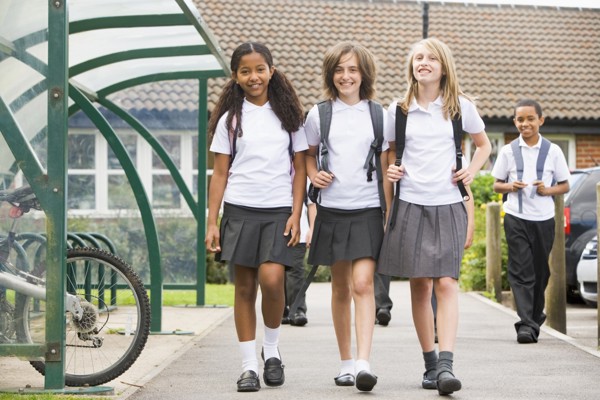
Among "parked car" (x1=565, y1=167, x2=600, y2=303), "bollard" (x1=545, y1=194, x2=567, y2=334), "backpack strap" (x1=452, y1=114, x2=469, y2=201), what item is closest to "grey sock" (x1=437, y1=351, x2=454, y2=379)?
"backpack strap" (x1=452, y1=114, x2=469, y2=201)

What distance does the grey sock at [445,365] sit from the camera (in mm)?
6488

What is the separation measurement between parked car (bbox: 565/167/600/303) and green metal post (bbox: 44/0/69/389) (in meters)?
8.46

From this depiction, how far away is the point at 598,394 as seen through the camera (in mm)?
6688

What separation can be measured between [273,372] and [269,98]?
4.98 ft

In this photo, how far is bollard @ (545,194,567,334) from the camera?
34.1 feet

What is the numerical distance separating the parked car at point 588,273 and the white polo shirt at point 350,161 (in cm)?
660

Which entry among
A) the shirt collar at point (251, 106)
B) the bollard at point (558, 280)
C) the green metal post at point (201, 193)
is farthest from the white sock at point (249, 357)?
the green metal post at point (201, 193)

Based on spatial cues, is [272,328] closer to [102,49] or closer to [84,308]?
[84,308]

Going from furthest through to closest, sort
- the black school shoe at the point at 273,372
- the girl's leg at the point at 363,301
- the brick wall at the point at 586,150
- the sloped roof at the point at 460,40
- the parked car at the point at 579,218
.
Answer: the brick wall at the point at 586,150 → the sloped roof at the point at 460,40 → the parked car at the point at 579,218 → the black school shoe at the point at 273,372 → the girl's leg at the point at 363,301

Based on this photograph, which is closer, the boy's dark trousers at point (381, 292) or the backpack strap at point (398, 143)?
the backpack strap at point (398, 143)

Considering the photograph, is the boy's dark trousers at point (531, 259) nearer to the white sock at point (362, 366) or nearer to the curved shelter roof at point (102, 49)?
the curved shelter roof at point (102, 49)

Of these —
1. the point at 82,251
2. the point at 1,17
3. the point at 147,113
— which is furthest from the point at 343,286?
the point at 147,113

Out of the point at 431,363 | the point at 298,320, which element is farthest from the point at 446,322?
the point at 298,320

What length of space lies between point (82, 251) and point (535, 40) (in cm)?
2378
